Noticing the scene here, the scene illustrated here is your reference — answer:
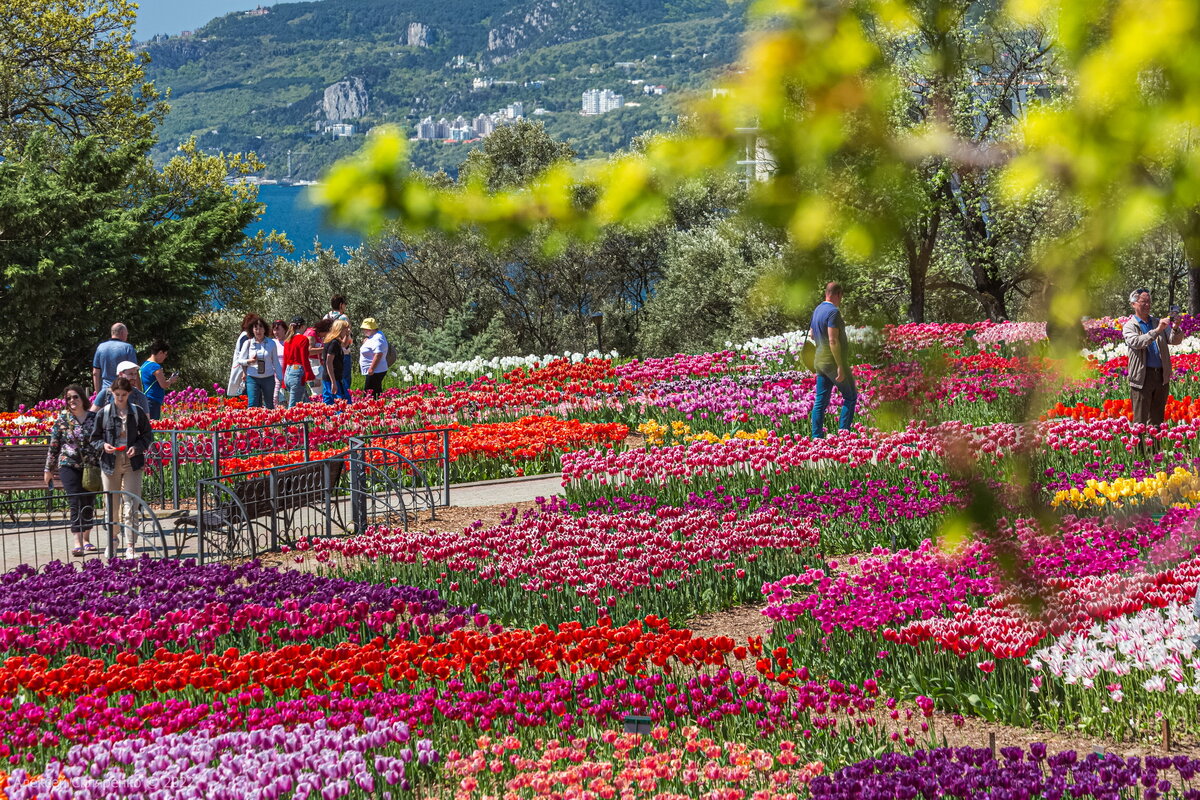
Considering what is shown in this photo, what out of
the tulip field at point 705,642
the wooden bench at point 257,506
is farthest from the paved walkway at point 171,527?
the tulip field at point 705,642

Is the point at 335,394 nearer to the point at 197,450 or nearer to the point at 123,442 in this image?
the point at 197,450

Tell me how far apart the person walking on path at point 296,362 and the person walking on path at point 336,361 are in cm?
31

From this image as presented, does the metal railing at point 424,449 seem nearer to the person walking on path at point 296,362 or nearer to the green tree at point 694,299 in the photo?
the person walking on path at point 296,362

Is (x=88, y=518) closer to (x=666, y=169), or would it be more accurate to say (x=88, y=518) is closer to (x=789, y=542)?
(x=789, y=542)

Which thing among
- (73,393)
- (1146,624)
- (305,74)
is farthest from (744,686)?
(73,393)

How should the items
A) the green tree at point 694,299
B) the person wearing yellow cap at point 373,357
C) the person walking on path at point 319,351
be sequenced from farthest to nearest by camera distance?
1. the green tree at point 694,299
2. the person wearing yellow cap at point 373,357
3. the person walking on path at point 319,351

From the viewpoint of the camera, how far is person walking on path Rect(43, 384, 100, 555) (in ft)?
32.0

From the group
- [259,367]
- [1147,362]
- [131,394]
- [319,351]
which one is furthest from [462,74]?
[319,351]

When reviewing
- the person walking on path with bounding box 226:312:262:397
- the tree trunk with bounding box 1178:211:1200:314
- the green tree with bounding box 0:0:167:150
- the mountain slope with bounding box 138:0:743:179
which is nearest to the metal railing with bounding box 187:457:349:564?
the mountain slope with bounding box 138:0:743:179

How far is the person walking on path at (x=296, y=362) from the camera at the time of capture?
15602mm

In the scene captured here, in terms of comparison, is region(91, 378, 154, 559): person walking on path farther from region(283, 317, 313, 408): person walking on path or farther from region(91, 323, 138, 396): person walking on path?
region(283, 317, 313, 408): person walking on path

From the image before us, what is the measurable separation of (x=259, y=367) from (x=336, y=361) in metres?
1.04

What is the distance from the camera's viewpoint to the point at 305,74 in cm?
462

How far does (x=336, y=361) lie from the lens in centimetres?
1609
